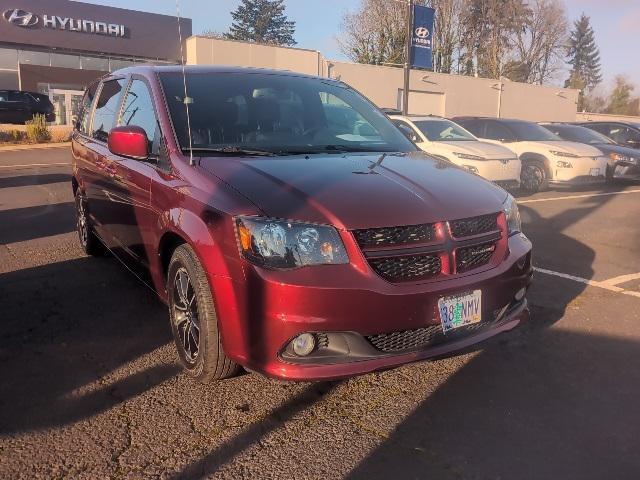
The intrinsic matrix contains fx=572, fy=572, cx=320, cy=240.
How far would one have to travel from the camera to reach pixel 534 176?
11641 millimetres

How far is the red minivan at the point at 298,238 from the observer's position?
2.65 metres

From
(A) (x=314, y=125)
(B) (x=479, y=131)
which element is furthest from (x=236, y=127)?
(B) (x=479, y=131)

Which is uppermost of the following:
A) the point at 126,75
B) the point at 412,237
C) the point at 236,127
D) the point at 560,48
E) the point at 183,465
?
the point at 560,48

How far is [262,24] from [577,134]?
48.5 meters

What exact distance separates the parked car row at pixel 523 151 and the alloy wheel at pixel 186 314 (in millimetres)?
6321

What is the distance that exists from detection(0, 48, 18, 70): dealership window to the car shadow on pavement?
32286 millimetres

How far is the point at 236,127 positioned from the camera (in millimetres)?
3732

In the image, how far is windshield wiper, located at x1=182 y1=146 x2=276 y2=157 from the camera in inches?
135

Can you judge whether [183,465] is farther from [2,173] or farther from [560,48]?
[560,48]

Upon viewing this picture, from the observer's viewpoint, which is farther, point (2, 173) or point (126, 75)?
point (2, 173)

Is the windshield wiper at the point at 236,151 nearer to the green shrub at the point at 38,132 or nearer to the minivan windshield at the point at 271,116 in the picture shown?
the minivan windshield at the point at 271,116

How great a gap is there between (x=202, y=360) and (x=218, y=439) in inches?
18.5

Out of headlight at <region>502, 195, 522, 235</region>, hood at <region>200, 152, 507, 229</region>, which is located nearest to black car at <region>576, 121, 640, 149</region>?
headlight at <region>502, 195, 522, 235</region>

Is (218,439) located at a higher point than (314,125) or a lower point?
lower
